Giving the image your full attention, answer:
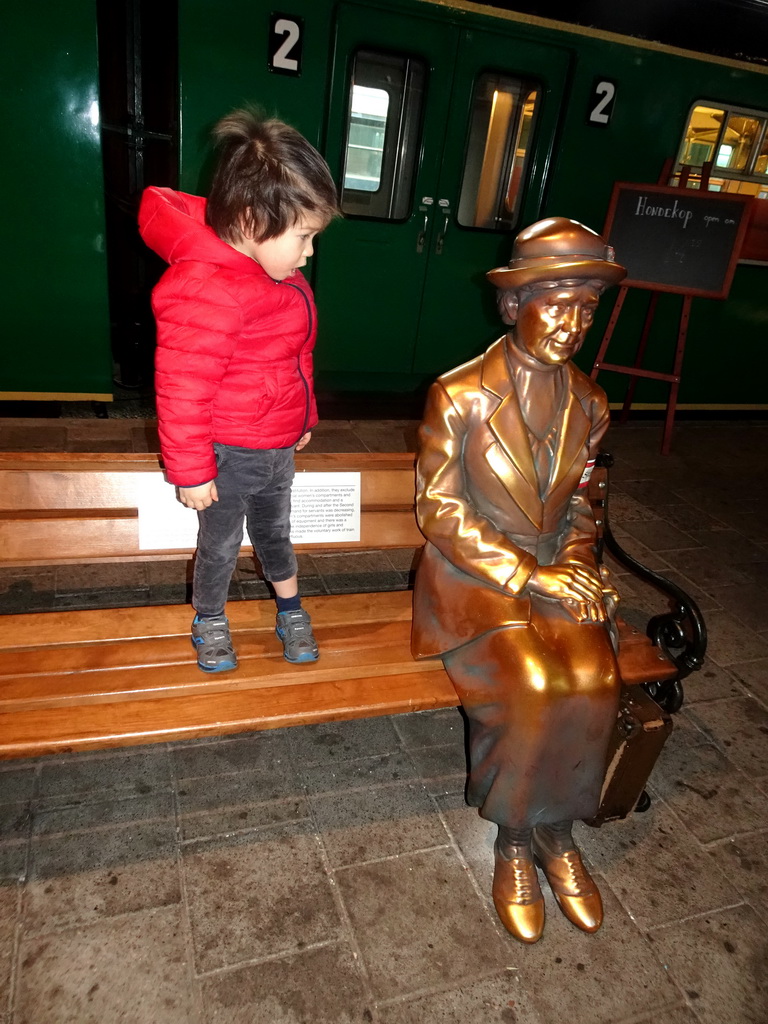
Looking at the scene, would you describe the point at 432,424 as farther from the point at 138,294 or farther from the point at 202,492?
the point at 138,294

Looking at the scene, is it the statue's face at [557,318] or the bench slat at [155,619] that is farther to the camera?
the bench slat at [155,619]

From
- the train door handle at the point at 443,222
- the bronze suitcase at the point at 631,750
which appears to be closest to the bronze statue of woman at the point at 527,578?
the bronze suitcase at the point at 631,750

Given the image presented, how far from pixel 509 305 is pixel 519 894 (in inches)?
66.7

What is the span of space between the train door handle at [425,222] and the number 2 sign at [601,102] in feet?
4.78

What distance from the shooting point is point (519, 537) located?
A: 207 cm

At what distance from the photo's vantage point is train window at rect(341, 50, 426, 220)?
16.1 feet

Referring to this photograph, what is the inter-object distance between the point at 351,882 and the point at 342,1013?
0.36 metres

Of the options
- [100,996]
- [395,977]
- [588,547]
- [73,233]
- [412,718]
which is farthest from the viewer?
[73,233]

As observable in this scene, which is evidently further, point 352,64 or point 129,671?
point 352,64

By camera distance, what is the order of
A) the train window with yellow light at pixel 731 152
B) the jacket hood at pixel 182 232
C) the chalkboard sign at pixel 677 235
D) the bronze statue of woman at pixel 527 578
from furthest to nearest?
the train window with yellow light at pixel 731 152 → the chalkboard sign at pixel 677 235 → the bronze statue of woman at pixel 527 578 → the jacket hood at pixel 182 232

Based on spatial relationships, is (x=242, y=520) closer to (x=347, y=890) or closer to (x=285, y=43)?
(x=347, y=890)

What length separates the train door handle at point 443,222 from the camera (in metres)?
5.42

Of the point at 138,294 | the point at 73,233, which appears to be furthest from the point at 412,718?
the point at 138,294

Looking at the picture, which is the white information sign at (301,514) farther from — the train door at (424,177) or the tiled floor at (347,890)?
the train door at (424,177)
